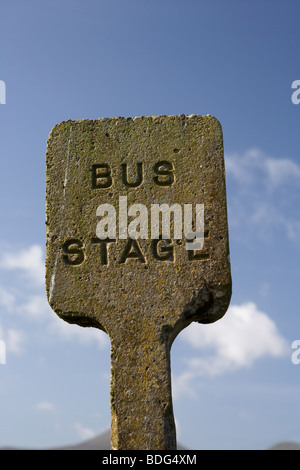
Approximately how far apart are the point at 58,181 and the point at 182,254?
1.25 m

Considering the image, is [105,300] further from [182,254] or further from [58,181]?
[58,181]

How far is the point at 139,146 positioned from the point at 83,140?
0.50 metres

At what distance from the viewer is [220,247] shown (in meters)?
4.46

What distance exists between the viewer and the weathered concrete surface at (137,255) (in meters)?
4.23

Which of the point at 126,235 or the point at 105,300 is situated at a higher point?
the point at 126,235

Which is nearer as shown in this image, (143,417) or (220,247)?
(143,417)

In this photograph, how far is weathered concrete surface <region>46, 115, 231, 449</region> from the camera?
4229mm

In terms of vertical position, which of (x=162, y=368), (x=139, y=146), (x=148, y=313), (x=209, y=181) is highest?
(x=139, y=146)

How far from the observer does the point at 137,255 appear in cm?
449
